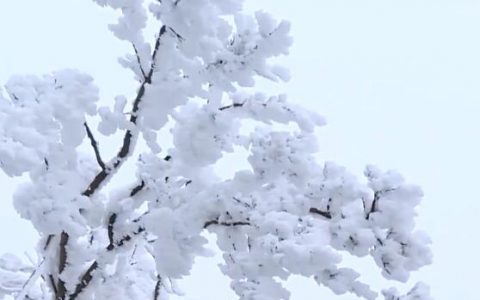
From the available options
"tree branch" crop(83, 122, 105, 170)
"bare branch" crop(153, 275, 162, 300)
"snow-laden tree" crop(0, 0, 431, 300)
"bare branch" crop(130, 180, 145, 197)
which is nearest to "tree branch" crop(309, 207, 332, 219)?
"snow-laden tree" crop(0, 0, 431, 300)

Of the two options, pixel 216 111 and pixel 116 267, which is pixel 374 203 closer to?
pixel 216 111

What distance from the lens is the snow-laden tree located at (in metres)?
2.21

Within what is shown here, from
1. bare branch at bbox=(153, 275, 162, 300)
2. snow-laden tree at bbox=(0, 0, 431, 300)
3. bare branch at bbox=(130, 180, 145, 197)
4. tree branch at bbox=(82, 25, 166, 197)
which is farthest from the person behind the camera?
bare branch at bbox=(153, 275, 162, 300)

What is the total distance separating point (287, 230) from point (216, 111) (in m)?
0.46

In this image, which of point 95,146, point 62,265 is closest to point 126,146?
point 95,146

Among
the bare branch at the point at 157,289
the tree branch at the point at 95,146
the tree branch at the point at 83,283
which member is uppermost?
the tree branch at the point at 95,146

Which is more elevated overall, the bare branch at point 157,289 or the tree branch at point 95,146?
the tree branch at point 95,146

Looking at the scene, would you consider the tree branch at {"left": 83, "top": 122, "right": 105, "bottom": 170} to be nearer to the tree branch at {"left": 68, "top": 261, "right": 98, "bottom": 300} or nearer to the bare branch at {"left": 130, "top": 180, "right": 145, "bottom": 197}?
the bare branch at {"left": 130, "top": 180, "right": 145, "bottom": 197}

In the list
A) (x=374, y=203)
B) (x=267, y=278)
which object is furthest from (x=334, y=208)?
(x=267, y=278)

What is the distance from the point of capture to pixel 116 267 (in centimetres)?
292

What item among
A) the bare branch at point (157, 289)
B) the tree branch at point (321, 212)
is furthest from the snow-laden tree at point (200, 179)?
the bare branch at point (157, 289)

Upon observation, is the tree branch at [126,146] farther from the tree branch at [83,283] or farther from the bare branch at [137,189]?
the tree branch at [83,283]

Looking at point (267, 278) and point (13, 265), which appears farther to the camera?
point (13, 265)

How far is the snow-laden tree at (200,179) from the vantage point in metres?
2.21
